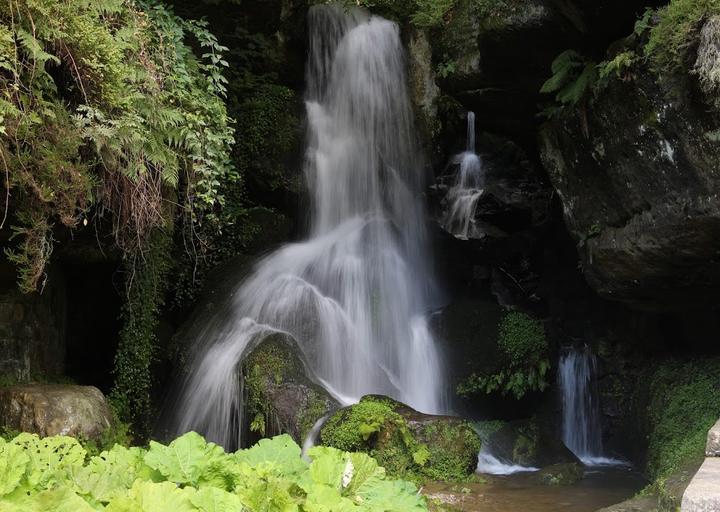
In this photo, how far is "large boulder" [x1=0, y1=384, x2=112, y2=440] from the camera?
5871 millimetres

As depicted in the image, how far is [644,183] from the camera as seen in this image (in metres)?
7.11

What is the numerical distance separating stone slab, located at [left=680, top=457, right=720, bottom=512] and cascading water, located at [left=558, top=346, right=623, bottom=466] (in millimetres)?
6774

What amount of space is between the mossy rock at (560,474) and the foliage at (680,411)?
0.84m

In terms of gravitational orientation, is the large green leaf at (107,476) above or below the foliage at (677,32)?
below

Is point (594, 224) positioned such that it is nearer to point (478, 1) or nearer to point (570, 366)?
→ point (570, 366)

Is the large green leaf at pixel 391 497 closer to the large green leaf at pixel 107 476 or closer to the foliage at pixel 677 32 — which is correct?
the large green leaf at pixel 107 476

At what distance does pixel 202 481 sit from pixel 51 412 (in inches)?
160

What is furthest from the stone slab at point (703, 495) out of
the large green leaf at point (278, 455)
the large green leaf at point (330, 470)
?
the large green leaf at point (278, 455)

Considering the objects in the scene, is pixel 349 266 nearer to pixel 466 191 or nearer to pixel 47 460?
pixel 466 191

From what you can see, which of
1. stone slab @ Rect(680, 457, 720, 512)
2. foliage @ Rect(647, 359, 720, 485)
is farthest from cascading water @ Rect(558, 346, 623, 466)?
stone slab @ Rect(680, 457, 720, 512)

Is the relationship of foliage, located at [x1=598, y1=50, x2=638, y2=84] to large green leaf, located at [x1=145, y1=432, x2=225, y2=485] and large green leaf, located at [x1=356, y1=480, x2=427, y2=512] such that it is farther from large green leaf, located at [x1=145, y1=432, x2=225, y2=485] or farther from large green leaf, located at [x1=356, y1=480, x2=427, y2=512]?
large green leaf, located at [x1=145, y1=432, x2=225, y2=485]

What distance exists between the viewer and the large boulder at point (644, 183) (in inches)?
247

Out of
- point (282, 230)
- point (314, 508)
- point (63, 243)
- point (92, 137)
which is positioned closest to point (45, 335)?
point (63, 243)

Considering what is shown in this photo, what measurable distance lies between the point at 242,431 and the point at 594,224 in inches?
195
